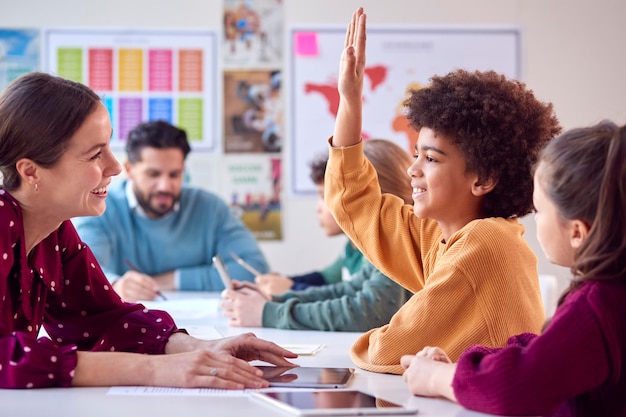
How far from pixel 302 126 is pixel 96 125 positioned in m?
2.69

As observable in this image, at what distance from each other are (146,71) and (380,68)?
116 centimetres

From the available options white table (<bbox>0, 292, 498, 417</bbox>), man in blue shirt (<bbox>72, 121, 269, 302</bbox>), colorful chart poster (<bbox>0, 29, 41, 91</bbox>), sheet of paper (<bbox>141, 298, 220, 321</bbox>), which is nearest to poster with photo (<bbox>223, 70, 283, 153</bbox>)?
man in blue shirt (<bbox>72, 121, 269, 302</bbox>)

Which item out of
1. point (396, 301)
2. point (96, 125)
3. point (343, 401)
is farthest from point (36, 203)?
point (396, 301)

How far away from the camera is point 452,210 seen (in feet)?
5.49

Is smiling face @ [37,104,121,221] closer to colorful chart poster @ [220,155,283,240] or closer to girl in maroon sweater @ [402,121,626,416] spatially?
girl in maroon sweater @ [402,121,626,416]

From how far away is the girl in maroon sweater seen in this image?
1088 mm

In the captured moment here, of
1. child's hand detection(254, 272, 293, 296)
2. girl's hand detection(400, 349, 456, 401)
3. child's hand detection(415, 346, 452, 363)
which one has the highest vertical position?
child's hand detection(415, 346, 452, 363)

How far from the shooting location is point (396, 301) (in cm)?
216

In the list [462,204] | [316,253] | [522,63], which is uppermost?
[522,63]

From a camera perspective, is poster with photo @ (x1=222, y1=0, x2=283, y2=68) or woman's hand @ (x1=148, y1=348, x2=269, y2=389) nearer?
woman's hand @ (x1=148, y1=348, x2=269, y2=389)

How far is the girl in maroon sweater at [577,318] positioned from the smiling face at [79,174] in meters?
0.76

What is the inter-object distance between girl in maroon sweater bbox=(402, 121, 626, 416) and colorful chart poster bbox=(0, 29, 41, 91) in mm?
3501

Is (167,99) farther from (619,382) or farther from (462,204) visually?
(619,382)

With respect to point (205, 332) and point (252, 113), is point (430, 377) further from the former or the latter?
point (252, 113)
